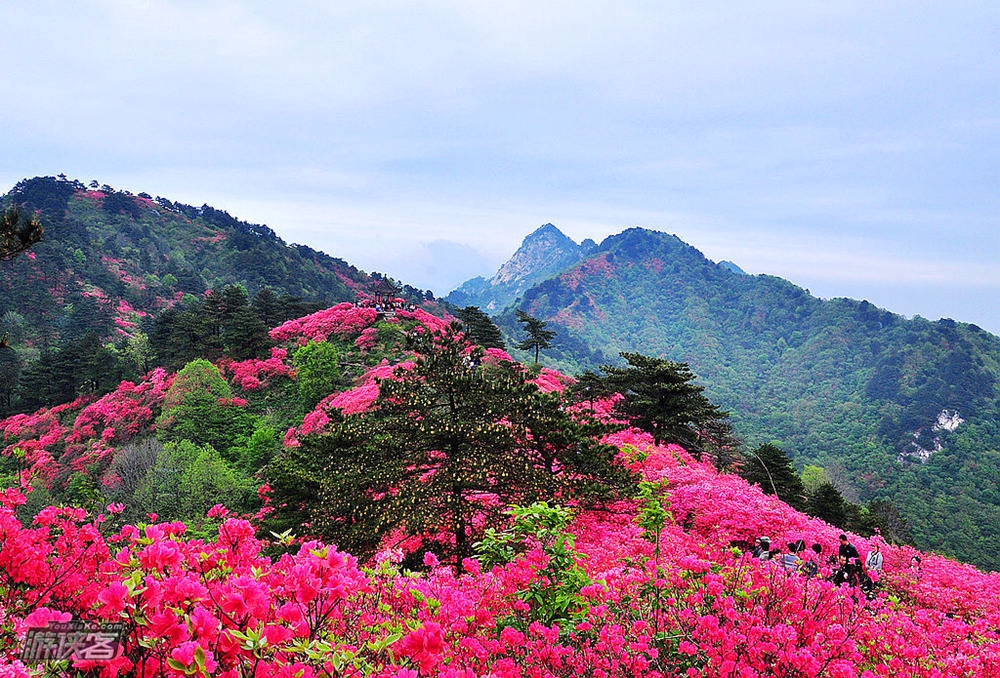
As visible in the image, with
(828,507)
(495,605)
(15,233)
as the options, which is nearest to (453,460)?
(495,605)

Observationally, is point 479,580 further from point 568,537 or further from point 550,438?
point 550,438

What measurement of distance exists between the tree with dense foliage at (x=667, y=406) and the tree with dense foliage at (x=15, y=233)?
17.3 meters

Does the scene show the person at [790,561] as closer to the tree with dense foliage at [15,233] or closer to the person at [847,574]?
the person at [847,574]

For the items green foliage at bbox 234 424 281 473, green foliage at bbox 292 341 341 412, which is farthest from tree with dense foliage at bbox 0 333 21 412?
green foliage at bbox 234 424 281 473

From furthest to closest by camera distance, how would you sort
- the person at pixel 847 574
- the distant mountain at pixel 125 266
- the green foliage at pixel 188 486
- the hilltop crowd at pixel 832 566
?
the distant mountain at pixel 125 266 → the green foliage at pixel 188 486 → the person at pixel 847 574 → the hilltop crowd at pixel 832 566

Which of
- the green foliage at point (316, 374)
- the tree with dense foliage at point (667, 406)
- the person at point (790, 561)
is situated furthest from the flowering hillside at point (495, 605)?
the green foliage at point (316, 374)

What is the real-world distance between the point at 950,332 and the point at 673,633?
105 meters

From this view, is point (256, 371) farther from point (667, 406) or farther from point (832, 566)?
point (832, 566)

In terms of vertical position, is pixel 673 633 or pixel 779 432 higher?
pixel 673 633

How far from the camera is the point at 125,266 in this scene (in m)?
64.6

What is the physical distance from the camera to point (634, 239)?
547 ft

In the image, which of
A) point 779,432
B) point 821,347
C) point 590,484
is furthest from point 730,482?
point 821,347

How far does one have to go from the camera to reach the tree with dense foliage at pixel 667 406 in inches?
739

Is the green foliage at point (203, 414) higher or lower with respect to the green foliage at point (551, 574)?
lower
